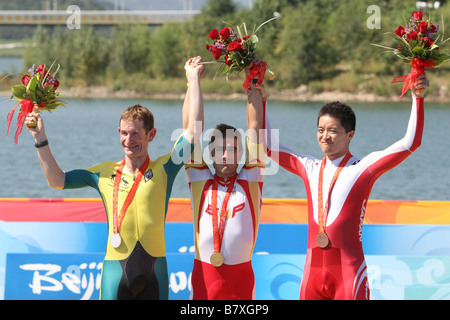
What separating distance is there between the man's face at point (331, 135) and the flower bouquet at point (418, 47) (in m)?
0.53

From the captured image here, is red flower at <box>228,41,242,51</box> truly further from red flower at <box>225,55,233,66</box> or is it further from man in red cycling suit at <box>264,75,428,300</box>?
man in red cycling suit at <box>264,75,428,300</box>

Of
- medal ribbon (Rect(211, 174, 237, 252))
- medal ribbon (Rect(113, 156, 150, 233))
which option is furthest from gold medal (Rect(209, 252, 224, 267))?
medal ribbon (Rect(113, 156, 150, 233))

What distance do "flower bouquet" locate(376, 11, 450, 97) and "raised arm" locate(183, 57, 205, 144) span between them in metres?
1.46

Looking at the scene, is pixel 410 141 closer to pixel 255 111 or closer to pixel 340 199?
pixel 340 199

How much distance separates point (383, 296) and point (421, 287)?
0.38 meters

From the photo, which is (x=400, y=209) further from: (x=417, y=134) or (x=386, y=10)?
(x=386, y=10)

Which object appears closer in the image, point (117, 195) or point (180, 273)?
point (117, 195)

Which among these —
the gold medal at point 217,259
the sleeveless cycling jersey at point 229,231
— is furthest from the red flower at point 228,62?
the gold medal at point 217,259

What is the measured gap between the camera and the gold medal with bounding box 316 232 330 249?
17.3 feet

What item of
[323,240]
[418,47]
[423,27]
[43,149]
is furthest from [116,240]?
[423,27]

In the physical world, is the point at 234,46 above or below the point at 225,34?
below

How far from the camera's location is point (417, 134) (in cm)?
527

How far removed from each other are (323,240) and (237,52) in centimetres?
→ 148

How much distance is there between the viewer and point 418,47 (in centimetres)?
531
